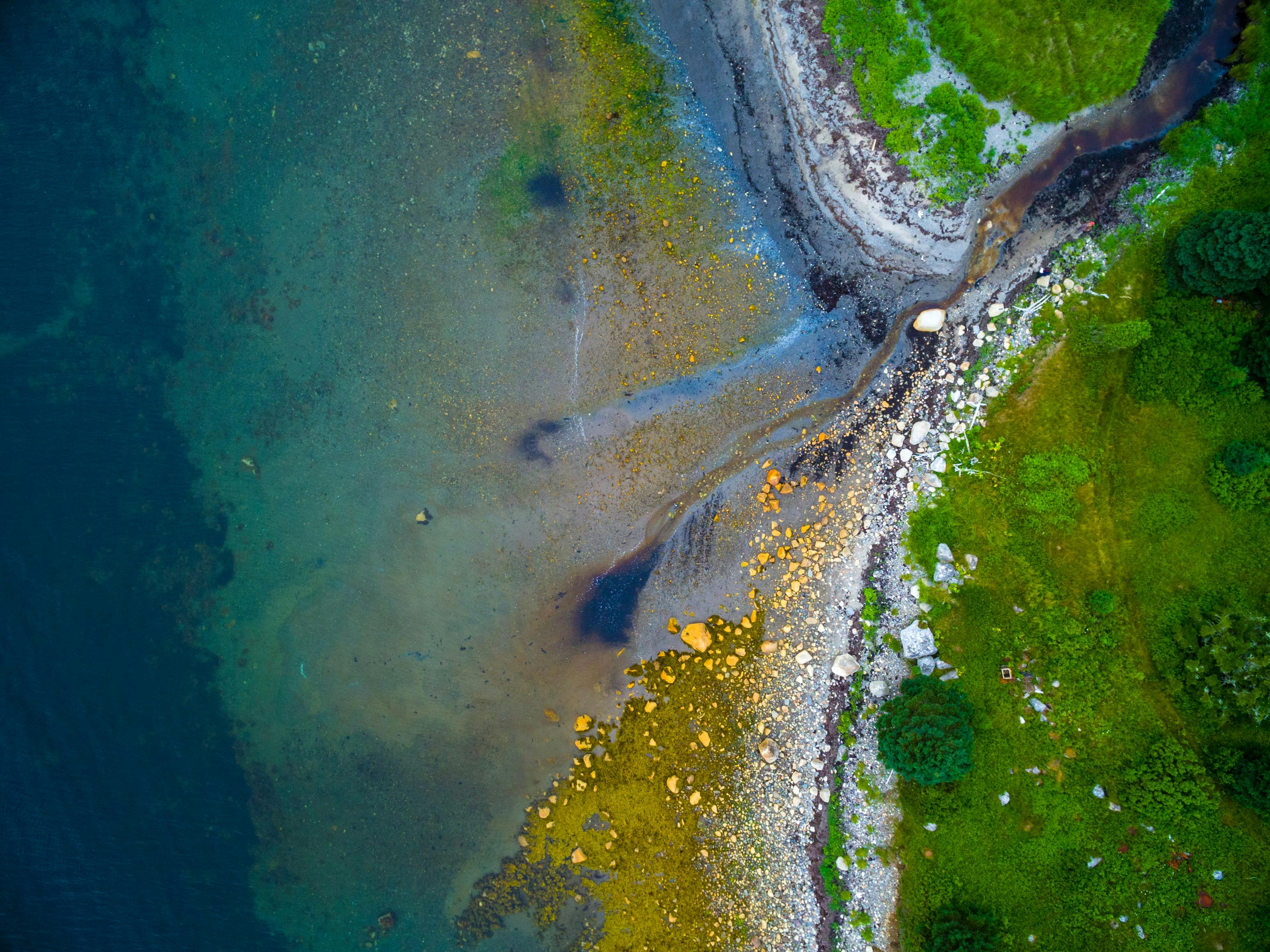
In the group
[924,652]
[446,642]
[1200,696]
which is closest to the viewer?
[1200,696]

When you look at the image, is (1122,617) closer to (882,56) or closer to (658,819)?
(658,819)

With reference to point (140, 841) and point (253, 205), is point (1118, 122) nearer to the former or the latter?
point (253, 205)

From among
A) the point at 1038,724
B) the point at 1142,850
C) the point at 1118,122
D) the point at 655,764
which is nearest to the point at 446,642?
the point at 655,764

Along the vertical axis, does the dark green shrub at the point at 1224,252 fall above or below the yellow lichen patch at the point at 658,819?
above

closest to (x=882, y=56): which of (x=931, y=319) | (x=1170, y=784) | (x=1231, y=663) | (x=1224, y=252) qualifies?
(x=931, y=319)

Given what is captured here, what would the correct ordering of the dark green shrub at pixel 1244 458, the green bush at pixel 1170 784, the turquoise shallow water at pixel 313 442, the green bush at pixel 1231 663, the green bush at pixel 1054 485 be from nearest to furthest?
1. the green bush at pixel 1231 663
2. the dark green shrub at pixel 1244 458
3. the green bush at pixel 1170 784
4. the green bush at pixel 1054 485
5. the turquoise shallow water at pixel 313 442

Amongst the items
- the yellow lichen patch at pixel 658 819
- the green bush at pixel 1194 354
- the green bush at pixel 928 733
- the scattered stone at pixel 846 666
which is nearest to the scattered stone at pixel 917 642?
the green bush at pixel 928 733

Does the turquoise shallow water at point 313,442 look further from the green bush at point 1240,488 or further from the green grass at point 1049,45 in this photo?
the green bush at point 1240,488

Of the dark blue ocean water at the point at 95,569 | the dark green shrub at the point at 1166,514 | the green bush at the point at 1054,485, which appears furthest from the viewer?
the dark blue ocean water at the point at 95,569
